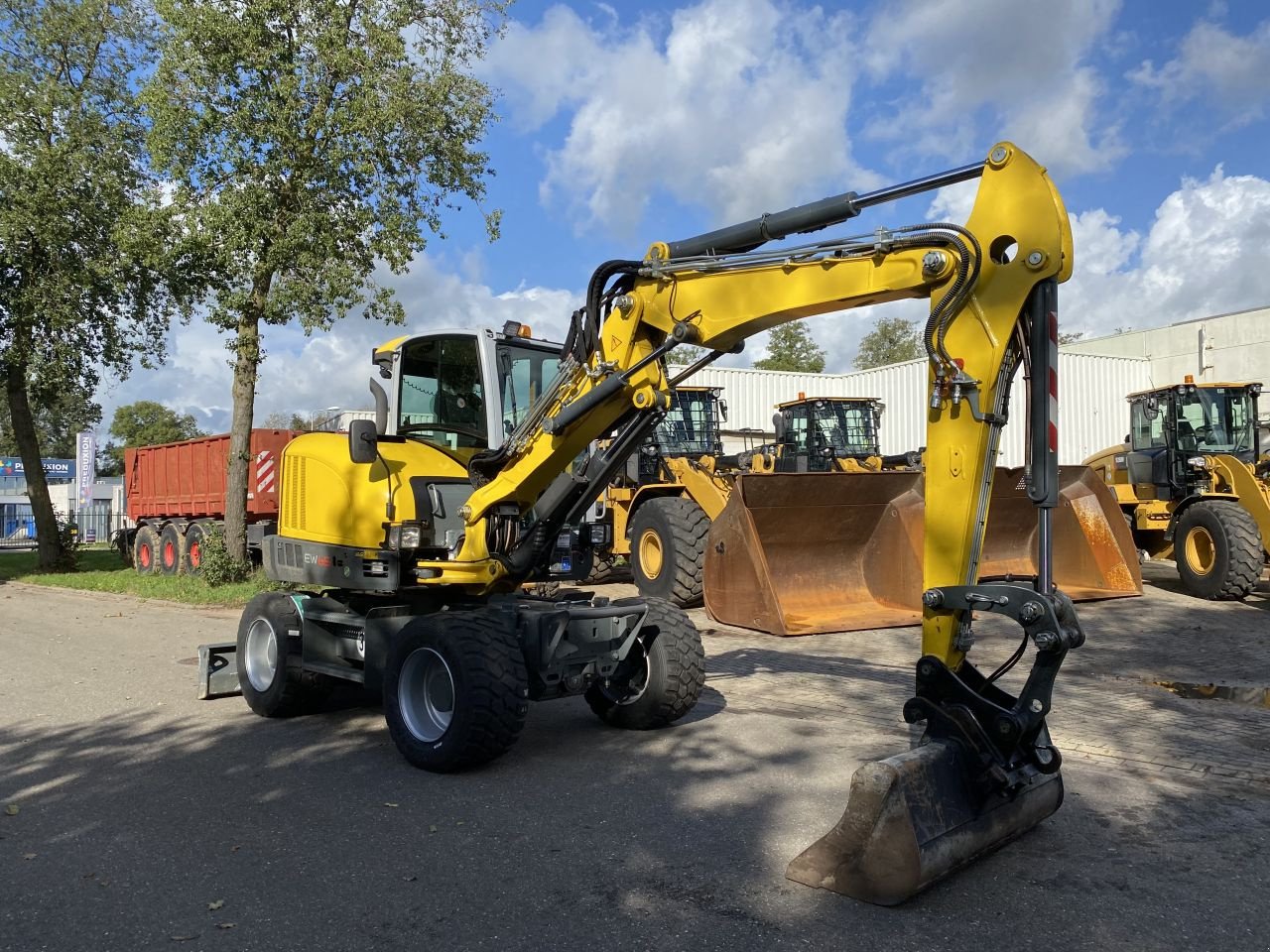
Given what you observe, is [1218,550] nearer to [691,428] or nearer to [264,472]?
[691,428]

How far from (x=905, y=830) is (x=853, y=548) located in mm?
7620

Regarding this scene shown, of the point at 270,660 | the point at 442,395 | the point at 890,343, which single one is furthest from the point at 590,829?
the point at 890,343

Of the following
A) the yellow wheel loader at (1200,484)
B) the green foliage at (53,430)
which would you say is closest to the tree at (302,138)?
the yellow wheel loader at (1200,484)

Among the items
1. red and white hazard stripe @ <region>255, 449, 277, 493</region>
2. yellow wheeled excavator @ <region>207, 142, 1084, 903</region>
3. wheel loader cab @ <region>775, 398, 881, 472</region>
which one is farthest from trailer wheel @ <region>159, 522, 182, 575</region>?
yellow wheeled excavator @ <region>207, 142, 1084, 903</region>

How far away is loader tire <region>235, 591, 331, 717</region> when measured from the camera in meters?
7.25

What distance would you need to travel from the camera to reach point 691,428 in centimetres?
1540

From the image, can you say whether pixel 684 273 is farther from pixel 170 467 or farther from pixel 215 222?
pixel 170 467

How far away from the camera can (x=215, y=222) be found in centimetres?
1454

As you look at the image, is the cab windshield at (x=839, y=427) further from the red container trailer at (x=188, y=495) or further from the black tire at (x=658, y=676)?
the black tire at (x=658, y=676)

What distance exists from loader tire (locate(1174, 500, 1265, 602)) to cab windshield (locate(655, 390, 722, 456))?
661 cm

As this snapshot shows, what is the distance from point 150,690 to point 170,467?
14.4 m

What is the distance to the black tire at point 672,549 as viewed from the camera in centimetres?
1212

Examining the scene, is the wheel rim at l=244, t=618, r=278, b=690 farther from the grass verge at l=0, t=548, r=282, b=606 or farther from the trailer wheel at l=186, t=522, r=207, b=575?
the trailer wheel at l=186, t=522, r=207, b=575

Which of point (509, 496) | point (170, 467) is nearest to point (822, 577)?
point (509, 496)
